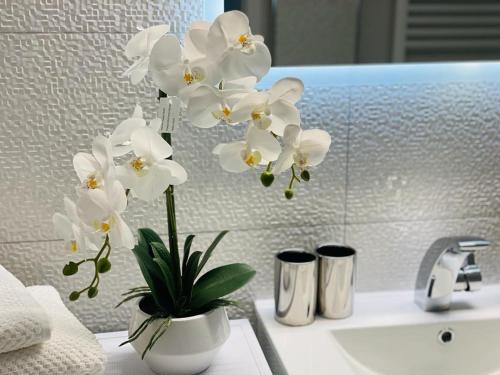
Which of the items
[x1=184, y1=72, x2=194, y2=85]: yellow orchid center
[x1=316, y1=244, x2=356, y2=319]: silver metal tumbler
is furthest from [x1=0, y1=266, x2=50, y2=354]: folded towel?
[x1=316, y1=244, x2=356, y2=319]: silver metal tumbler

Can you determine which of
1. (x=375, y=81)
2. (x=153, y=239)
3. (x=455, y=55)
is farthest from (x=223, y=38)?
(x=455, y=55)

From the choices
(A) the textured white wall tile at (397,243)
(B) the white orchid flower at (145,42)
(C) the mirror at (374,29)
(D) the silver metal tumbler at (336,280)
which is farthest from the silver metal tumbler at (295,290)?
(B) the white orchid flower at (145,42)

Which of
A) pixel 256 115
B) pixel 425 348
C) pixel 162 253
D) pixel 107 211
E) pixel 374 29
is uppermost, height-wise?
pixel 374 29

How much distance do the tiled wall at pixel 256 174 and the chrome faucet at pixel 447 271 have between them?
0.16 ft

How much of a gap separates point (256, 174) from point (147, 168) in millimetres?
365

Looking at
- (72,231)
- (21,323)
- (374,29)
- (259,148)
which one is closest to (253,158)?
(259,148)

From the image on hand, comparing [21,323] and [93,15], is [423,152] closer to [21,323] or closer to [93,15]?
[93,15]

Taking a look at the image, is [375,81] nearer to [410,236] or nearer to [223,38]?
[410,236]

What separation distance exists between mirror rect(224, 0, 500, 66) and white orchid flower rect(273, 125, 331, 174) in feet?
1.02

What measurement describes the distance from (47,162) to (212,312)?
37 centimetres

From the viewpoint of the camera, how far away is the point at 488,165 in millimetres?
1168

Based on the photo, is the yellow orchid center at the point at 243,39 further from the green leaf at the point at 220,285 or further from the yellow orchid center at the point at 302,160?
the green leaf at the point at 220,285

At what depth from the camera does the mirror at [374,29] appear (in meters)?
1.03

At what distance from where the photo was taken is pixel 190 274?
0.92m
